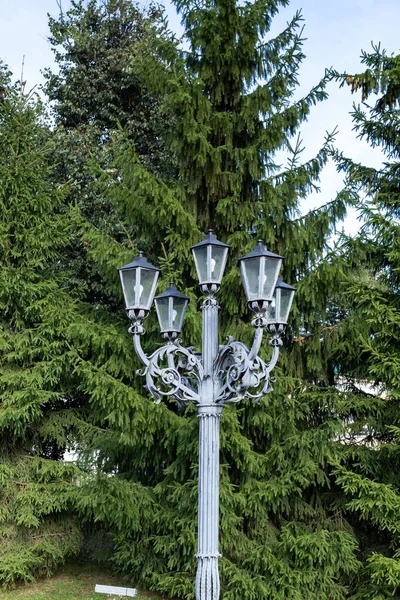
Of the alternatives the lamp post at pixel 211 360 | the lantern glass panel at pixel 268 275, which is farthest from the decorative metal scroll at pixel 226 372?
the lantern glass panel at pixel 268 275

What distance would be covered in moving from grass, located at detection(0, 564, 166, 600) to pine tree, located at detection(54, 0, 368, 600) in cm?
69

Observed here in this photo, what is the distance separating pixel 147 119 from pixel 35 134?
3377 mm

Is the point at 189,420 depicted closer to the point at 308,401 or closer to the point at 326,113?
the point at 308,401

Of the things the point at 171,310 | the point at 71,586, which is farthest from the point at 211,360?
the point at 71,586

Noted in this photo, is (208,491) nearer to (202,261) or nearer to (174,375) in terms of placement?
(174,375)

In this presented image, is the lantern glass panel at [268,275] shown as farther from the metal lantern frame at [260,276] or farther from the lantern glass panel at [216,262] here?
the lantern glass panel at [216,262]

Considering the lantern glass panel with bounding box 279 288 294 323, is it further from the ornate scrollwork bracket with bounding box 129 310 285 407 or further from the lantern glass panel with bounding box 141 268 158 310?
the lantern glass panel with bounding box 141 268 158 310

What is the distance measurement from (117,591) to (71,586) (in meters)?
1.15

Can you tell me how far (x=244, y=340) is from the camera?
736 cm

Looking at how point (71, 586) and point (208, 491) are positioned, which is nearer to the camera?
point (208, 491)

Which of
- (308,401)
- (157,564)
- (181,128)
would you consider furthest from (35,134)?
(157,564)

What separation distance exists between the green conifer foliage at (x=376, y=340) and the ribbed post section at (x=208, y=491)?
10.3 feet

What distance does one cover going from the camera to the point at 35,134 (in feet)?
29.5

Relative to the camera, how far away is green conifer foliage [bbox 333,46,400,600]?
636 centimetres
